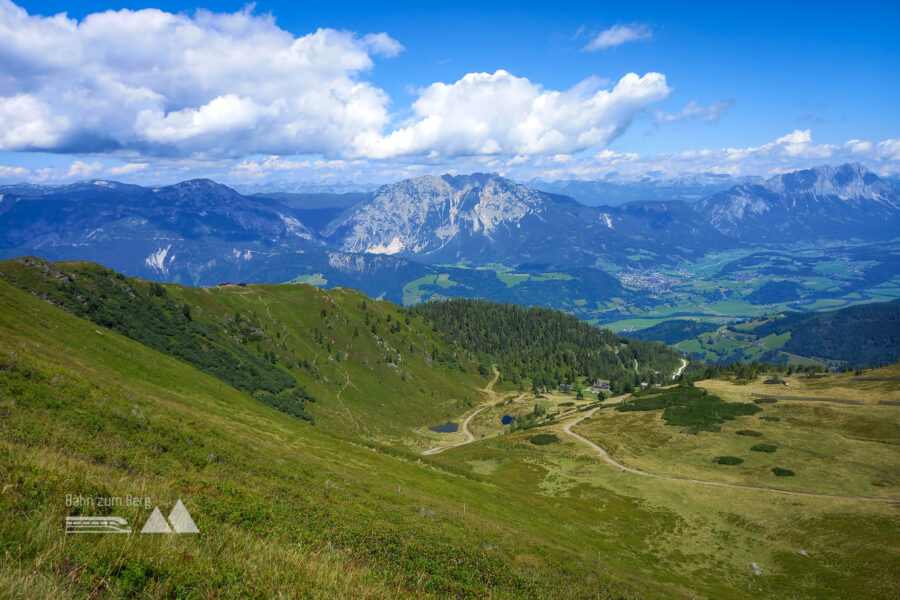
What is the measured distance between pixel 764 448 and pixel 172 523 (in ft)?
323

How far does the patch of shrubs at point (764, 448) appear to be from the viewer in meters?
77.7

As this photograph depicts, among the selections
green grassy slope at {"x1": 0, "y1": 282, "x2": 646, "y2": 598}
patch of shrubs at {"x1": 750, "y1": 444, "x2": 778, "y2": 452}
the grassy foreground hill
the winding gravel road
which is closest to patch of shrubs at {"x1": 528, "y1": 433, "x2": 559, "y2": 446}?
the grassy foreground hill

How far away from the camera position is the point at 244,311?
506 ft

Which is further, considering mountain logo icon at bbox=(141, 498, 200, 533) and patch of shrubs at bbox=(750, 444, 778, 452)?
patch of shrubs at bbox=(750, 444, 778, 452)

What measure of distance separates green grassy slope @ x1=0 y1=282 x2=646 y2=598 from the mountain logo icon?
1.11 ft

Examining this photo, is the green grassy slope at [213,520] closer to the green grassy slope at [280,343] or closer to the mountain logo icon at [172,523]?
the mountain logo icon at [172,523]

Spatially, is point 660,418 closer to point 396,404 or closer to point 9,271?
point 396,404

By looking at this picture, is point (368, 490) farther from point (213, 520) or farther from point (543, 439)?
point (543, 439)

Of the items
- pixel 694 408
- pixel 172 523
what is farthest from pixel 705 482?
pixel 172 523

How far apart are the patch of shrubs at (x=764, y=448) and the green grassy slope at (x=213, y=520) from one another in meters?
55.6

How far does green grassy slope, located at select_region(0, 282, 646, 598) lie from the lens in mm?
6898

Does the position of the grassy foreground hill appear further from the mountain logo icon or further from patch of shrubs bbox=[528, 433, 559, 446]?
patch of shrubs bbox=[528, 433, 559, 446]

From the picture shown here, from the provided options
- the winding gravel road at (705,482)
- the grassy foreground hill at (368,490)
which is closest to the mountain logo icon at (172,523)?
the grassy foreground hill at (368,490)

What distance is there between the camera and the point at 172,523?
9633mm
